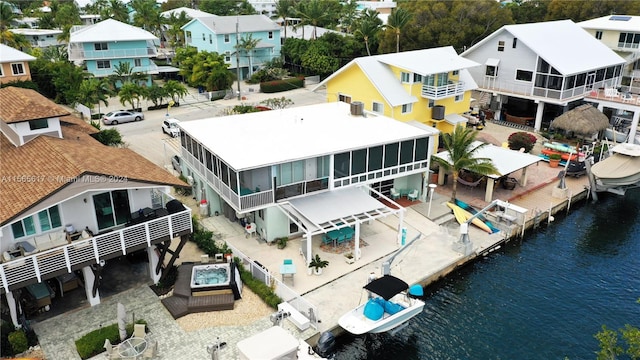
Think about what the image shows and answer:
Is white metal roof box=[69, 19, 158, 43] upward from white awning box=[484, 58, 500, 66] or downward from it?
upward

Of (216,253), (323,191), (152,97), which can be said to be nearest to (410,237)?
(323,191)

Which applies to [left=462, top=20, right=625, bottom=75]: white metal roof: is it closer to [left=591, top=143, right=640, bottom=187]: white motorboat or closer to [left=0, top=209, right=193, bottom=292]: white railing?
[left=591, top=143, right=640, bottom=187]: white motorboat

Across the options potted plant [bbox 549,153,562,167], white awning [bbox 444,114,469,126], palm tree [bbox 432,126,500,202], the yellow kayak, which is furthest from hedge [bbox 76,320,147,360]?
potted plant [bbox 549,153,562,167]

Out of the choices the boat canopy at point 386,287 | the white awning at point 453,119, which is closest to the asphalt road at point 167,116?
the white awning at point 453,119

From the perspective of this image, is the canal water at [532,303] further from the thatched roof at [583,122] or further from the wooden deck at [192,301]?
the thatched roof at [583,122]

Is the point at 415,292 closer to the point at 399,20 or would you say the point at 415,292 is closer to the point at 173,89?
the point at 173,89

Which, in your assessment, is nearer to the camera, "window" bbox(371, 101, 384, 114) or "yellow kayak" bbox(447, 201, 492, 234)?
"yellow kayak" bbox(447, 201, 492, 234)

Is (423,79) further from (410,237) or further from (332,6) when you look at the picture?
(332,6)
